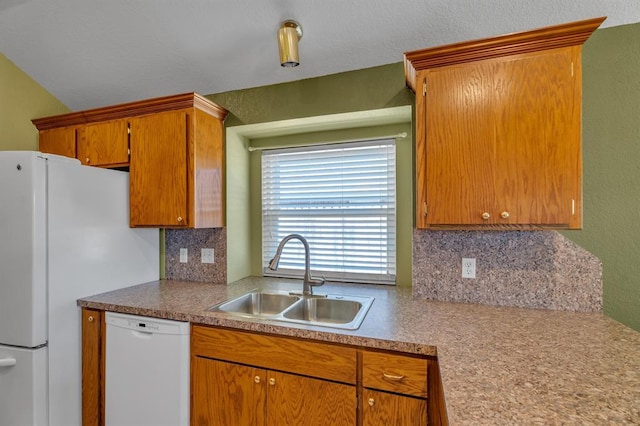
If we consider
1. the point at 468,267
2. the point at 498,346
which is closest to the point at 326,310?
the point at 468,267

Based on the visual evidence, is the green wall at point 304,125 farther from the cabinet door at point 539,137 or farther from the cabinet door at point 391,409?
the cabinet door at point 391,409

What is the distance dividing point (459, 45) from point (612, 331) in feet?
4.48

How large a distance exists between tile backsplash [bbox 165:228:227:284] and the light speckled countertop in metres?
0.33

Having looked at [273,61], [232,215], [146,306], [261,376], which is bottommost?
[261,376]

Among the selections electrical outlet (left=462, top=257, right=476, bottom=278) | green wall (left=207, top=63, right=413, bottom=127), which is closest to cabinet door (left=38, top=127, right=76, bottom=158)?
green wall (left=207, top=63, right=413, bottom=127)

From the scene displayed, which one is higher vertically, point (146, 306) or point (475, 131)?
point (475, 131)

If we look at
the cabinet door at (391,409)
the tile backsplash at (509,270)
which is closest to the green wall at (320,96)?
the tile backsplash at (509,270)

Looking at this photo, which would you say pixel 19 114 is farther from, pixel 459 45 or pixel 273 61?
pixel 459 45

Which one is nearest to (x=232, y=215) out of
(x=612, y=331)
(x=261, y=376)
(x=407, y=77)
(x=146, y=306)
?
(x=146, y=306)

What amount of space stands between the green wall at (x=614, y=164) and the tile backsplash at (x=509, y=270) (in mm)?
83

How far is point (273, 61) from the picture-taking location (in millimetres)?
1965

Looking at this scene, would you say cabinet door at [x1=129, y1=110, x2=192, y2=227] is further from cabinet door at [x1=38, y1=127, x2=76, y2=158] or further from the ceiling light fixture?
the ceiling light fixture

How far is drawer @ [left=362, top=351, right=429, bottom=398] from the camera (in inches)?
47.4

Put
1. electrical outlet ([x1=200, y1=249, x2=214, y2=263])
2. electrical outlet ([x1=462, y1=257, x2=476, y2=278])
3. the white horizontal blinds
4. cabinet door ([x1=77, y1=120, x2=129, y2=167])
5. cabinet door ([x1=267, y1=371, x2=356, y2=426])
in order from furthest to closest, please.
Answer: electrical outlet ([x1=200, y1=249, x2=214, y2=263]) → the white horizontal blinds → cabinet door ([x1=77, y1=120, x2=129, y2=167]) → electrical outlet ([x1=462, y1=257, x2=476, y2=278]) → cabinet door ([x1=267, y1=371, x2=356, y2=426])
